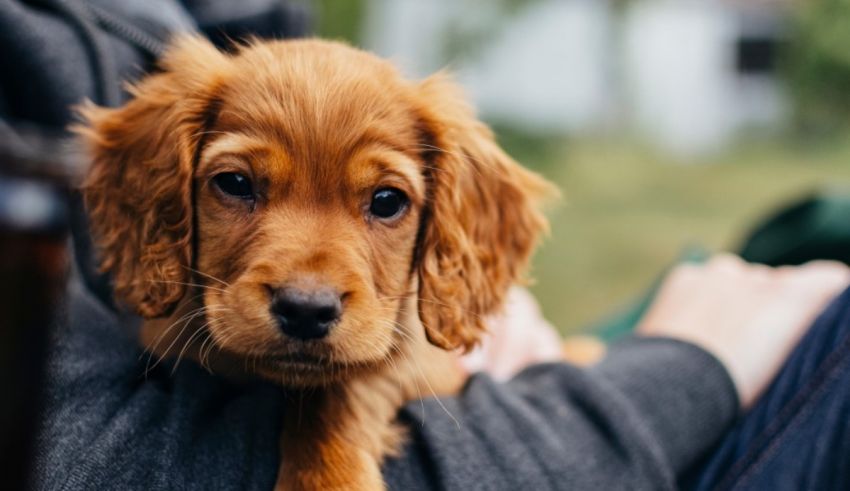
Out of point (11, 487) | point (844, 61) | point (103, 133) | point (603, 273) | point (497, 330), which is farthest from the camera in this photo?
point (844, 61)

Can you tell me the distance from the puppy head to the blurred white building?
48.2 feet

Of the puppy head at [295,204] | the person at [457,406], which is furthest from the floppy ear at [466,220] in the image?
the person at [457,406]

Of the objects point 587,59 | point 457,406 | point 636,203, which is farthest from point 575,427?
point 587,59

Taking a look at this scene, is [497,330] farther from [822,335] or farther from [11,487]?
[11,487]

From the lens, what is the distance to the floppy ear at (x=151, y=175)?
76.0 inches

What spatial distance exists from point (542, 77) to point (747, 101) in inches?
240

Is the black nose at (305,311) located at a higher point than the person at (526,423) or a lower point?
higher

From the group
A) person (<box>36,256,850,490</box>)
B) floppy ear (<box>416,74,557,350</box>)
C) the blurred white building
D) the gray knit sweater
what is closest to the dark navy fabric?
person (<box>36,256,850,490</box>)

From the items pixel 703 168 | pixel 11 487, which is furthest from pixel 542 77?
pixel 11 487

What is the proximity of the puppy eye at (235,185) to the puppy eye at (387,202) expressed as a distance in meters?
0.29

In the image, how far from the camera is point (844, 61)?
18.1 metres

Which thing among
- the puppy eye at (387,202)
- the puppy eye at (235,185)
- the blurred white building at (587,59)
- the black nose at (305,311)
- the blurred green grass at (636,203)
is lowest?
the blurred green grass at (636,203)

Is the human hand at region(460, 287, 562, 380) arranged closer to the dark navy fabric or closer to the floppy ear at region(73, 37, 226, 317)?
the dark navy fabric

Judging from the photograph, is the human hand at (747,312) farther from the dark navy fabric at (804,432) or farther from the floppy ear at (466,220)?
the floppy ear at (466,220)
